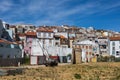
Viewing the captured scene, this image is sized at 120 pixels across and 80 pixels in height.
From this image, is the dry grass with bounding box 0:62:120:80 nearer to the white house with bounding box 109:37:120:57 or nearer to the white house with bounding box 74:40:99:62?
the white house with bounding box 74:40:99:62

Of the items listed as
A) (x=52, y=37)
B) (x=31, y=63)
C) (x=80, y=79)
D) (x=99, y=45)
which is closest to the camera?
(x=80, y=79)

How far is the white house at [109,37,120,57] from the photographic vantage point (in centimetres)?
14175

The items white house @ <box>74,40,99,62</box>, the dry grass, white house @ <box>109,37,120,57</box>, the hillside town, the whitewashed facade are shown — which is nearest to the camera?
the dry grass

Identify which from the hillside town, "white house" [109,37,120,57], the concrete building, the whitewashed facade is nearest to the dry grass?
the hillside town

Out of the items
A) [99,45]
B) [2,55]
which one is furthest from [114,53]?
[2,55]

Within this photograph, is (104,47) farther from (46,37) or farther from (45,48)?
(45,48)

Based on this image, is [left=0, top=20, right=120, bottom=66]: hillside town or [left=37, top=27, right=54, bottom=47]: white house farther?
[left=37, top=27, right=54, bottom=47]: white house

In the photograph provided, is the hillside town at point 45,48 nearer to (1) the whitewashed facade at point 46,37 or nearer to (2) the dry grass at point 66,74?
(1) the whitewashed facade at point 46,37

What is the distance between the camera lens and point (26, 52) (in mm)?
121812

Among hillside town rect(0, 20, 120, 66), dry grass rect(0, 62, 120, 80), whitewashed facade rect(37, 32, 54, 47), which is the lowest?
dry grass rect(0, 62, 120, 80)

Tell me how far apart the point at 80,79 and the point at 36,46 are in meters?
73.6

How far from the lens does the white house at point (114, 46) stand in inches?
5581

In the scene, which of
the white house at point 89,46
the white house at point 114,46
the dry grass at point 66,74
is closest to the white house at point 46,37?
the white house at point 89,46

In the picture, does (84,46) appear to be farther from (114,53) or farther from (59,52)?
(59,52)
